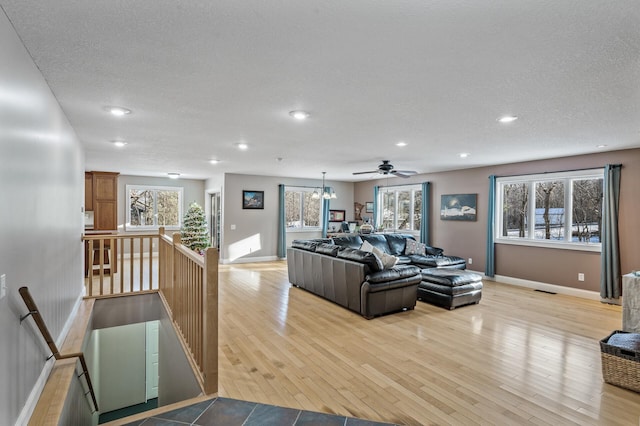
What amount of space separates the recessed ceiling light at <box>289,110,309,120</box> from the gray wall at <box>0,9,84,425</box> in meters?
2.05

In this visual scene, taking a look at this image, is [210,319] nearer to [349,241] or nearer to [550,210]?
[349,241]

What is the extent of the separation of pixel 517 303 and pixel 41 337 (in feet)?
19.9

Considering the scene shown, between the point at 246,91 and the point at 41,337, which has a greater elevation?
the point at 246,91

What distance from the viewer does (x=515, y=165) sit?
6.75 m

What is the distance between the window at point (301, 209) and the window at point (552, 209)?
5236 millimetres

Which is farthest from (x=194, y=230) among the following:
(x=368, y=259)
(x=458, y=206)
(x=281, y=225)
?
(x=458, y=206)

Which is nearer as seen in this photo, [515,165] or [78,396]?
[78,396]

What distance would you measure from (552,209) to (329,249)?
440 centimetres

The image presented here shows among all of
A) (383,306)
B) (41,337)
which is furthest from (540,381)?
(41,337)

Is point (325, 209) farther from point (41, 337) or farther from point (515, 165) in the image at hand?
point (41, 337)

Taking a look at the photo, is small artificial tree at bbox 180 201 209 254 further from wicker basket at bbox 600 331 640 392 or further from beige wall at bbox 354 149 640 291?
wicker basket at bbox 600 331 640 392

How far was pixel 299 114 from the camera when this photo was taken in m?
3.46

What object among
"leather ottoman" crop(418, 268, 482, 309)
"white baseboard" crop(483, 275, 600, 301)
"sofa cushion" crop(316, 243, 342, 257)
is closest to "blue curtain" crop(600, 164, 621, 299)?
"white baseboard" crop(483, 275, 600, 301)

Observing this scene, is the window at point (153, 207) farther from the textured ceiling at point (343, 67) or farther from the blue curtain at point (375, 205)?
the blue curtain at point (375, 205)
